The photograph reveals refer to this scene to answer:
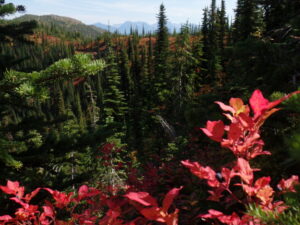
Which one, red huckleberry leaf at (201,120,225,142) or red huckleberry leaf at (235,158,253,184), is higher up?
red huckleberry leaf at (201,120,225,142)

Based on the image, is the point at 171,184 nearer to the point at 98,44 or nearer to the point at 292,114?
the point at 292,114

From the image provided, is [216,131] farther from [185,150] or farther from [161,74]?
[161,74]

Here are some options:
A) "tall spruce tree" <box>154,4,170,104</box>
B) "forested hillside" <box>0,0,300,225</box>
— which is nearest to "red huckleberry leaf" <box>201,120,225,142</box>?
"forested hillside" <box>0,0,300,225</box>

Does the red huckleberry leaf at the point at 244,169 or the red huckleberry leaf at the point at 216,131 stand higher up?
the red huckleberry leaf at the point at 216,131

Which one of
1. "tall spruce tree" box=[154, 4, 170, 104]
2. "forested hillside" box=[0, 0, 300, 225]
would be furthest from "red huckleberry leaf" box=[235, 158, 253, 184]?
"tall spruce tree" box=[154, 4, 170, 104]

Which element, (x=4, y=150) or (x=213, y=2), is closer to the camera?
(x=4, y=150)

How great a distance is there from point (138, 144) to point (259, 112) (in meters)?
38.2

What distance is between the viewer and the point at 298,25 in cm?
304

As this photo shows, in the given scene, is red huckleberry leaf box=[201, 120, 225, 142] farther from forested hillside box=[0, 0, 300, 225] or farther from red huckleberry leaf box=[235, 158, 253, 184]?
red huckleberry leaf box=[235, 158, 253, 184]

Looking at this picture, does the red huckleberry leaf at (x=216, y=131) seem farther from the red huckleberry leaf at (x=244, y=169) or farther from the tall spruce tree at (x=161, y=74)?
the tall spruce tree at (x=161, y=74)

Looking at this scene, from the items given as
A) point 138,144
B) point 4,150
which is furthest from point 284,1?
point 138,144

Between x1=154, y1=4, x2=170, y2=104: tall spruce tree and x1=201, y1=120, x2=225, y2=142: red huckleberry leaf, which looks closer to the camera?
x1=201, y1=120, x2=225, y2=142: red huckleberry leaf

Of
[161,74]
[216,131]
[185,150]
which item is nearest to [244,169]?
[216,131]

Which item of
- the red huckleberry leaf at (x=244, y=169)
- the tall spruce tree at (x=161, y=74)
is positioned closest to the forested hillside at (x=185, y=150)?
the red huckleberry leaf at (x=244, y=169)
